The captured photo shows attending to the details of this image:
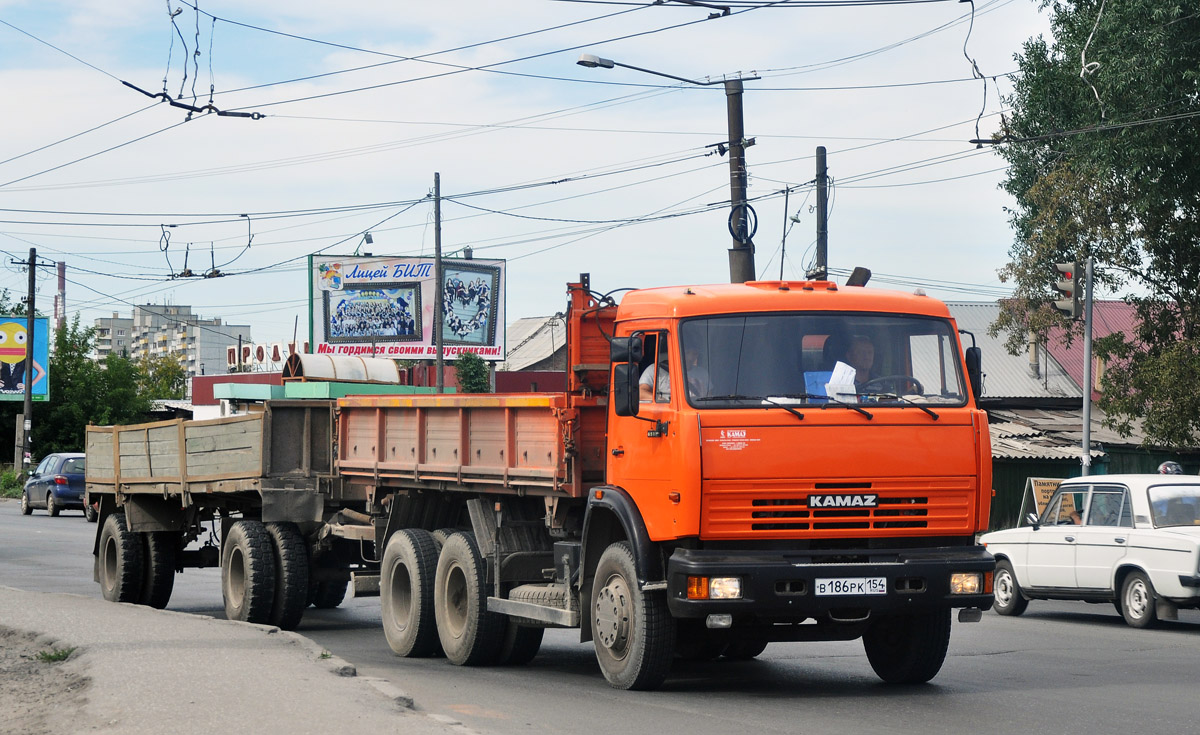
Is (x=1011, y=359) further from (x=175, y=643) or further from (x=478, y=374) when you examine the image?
(x=175, y=643)

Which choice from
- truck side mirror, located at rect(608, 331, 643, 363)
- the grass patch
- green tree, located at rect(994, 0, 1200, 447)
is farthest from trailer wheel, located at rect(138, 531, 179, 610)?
green tree, located at rect(994, 0, 1200, 447)

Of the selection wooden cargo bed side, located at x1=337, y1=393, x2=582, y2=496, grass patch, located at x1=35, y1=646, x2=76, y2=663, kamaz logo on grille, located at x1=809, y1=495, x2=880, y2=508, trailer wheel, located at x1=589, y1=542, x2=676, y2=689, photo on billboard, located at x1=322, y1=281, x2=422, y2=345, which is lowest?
grass patch, located at x1=35, y1=646, x2=76, y2=663

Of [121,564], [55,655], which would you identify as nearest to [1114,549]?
[55,655]

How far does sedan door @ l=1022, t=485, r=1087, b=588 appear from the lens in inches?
647

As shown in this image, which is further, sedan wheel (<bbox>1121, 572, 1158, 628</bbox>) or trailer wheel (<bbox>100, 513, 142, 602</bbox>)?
trailer wheel (<bbox>100, 513, 142, 602</bbox>)

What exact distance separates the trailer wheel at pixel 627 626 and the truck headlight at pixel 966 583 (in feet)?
5.90

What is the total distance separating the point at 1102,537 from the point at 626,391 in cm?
849

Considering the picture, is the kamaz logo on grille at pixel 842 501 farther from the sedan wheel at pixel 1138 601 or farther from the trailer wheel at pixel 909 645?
the sedan wheel at pixel 1138 601

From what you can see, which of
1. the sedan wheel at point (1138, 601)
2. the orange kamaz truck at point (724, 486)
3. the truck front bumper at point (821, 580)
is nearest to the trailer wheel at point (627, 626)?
the orange kamaz truck at point (724, 486)

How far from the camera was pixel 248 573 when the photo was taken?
1403 cm

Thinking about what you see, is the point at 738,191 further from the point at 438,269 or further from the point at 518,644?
the point at 438,269

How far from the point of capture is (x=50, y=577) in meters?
20.5

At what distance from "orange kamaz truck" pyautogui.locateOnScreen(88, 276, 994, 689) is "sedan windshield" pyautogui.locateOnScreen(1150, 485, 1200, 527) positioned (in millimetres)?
6099

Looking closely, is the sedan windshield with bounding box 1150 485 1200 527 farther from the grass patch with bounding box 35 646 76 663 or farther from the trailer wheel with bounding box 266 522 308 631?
the grass patch with bounding box 35 646 76 663
